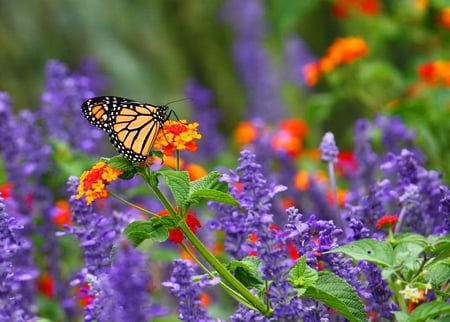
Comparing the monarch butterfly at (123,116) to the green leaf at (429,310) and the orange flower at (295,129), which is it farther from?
the orange flower at (295,129)

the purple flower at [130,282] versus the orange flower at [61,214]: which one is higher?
the orange flower at [61,214]

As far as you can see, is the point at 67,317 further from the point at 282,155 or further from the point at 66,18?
the point at 66,18

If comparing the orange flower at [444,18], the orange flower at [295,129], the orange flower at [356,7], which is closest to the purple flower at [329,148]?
the orange flower at [444,18]

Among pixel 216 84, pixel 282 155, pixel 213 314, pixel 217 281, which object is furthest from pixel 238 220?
pixel 216 84

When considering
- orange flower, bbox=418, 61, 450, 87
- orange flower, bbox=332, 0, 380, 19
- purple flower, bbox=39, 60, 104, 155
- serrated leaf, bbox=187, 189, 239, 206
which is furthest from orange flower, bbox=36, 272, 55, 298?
orange flower, bbox=332, 0, 380, 19

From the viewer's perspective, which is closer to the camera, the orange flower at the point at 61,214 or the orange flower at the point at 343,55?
the orange flower at the point at 61,214

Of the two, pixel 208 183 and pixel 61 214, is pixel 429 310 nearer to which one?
pixel 208 183
